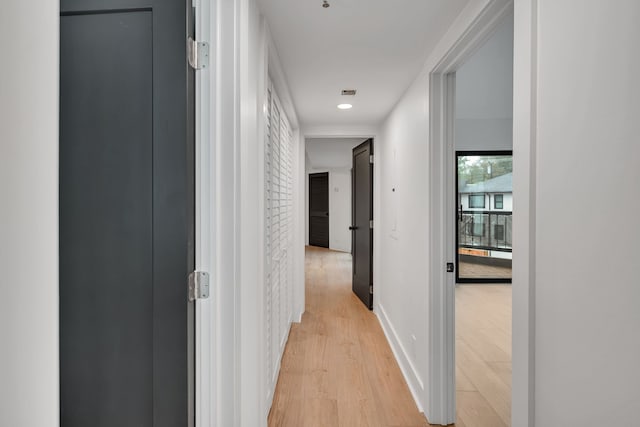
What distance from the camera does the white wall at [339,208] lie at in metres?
9.49

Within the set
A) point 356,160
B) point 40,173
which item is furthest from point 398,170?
point 40,173

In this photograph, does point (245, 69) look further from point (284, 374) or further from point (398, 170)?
point (284, 374)

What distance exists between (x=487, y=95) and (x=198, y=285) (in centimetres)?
390

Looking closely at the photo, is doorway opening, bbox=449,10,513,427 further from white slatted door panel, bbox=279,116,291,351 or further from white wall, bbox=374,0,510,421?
white slatted door panel, bbox=279,116,291,351

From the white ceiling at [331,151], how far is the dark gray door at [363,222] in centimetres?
54

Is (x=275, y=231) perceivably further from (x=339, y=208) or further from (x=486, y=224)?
(x=339, y=208)

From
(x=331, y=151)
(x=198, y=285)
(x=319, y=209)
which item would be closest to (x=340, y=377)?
(x=198, y=285)

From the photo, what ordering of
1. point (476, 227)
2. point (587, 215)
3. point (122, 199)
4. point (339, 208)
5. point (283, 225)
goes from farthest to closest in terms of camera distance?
point (339, 208)
point (476, 227)
point (283, 225)
point (122, 199)
point (587, 215)

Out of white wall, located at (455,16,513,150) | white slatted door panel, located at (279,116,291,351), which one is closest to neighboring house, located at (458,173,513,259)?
white wall, located at (455,16,513,150)

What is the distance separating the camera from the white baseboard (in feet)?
7.36

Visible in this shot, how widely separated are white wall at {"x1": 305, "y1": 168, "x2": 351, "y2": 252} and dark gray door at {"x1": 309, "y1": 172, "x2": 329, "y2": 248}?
164 mm

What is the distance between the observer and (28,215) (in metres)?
0.33

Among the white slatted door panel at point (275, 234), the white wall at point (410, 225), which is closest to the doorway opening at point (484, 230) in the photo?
the white wall at point (410, 225)

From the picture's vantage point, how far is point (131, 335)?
1.08m
